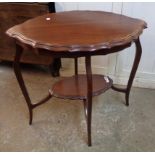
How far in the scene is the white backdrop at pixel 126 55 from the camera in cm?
160

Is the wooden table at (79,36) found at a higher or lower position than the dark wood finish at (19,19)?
higher

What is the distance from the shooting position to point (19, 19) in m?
1.83

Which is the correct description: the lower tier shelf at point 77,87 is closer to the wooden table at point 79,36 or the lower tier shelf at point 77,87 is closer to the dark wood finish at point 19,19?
the wooden table at point 79,36

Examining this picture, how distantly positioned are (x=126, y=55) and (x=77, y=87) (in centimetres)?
53

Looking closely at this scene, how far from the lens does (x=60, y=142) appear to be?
1.39 m

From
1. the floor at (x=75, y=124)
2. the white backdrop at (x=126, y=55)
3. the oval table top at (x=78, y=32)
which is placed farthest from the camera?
the white backdrop at (x=126, y=55)

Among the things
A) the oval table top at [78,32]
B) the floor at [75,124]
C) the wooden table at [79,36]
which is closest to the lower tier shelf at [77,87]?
the wooden table at [79,36]

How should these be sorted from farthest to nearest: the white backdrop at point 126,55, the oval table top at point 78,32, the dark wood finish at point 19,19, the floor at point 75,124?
the dark wood finish at point 19,19, the white backdrop at point 126,55, the floor at point 75,124, the oval table top at point 78,32

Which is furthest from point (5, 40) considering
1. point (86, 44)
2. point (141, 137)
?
point (141, 137)

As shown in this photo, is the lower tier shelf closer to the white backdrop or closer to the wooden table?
the wooden table

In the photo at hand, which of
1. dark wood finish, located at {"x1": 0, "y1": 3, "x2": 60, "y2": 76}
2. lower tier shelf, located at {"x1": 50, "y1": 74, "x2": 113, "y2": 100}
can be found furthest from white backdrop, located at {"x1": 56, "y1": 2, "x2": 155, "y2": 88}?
lower tier shelf, located at {"x1": 50, "y1": 74, "x2": 113, "y2": 100}

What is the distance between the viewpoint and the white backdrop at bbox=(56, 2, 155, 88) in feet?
5.25

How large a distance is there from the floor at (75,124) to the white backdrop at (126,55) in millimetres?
139

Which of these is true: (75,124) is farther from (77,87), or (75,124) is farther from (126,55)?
(126,55)
